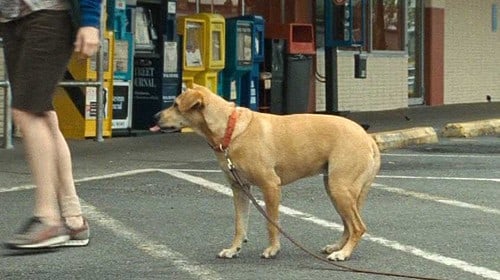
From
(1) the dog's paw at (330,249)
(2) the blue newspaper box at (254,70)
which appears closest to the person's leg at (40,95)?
(1) the dog's paw at (330,249)

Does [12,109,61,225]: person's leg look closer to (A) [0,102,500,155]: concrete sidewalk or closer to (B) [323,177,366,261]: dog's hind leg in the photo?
(B) [323,177,366,261]: dog's hind leg

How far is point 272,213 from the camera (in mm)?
7230

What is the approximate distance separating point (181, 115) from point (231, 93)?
10004 mm

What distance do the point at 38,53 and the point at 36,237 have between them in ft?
3.02

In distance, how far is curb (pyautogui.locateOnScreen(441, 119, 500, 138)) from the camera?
1719cm

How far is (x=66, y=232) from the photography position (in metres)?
6.09

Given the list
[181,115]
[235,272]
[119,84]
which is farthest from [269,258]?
[119,84]

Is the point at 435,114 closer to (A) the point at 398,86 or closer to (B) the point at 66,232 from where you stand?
(A) the point at 398,86

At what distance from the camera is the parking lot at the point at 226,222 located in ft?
22.7

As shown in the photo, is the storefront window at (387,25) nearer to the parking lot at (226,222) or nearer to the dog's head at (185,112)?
the parking lot at (226,222)

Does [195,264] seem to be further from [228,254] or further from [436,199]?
[436,199]

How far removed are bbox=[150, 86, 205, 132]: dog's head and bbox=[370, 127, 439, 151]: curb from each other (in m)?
7.97

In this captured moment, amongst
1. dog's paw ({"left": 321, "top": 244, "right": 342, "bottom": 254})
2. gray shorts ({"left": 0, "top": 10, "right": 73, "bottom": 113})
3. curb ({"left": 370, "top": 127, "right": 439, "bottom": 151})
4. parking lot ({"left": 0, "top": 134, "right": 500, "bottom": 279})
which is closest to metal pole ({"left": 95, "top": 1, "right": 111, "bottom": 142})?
parking lot ({"left": 0, "top": 134, "right": 500, "bottom": 279})

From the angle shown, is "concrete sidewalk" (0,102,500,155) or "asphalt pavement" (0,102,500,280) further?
"concrete sidewalk" (0,102,500,155)
